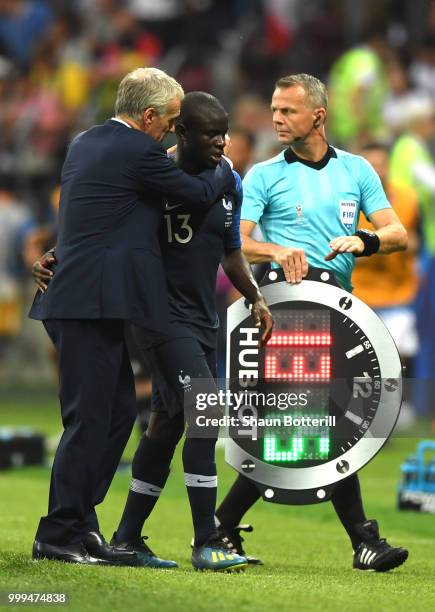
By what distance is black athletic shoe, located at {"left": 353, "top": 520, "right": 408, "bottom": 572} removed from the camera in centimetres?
802

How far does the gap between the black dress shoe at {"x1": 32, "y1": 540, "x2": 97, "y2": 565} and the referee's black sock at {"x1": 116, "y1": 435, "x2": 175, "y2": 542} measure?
421mm

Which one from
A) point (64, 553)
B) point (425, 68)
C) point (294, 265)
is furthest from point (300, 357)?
point (425, 68)

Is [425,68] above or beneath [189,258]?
above

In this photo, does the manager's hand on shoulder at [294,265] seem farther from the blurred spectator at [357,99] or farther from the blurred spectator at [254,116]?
the blurred spectator at [254,116]

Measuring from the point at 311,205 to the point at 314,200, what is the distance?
29 mm

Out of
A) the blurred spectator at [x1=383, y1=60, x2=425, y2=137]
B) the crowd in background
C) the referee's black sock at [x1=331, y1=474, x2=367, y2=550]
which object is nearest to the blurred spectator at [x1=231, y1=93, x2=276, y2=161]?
the crowd in background

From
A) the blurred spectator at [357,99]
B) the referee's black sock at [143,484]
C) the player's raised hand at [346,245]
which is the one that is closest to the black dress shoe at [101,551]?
the referee's black sock at [143,484]

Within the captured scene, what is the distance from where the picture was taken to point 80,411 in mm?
7520

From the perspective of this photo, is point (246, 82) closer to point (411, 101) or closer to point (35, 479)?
point (411, 101)

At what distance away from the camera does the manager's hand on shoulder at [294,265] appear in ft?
26.5

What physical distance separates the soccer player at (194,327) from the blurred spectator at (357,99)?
827cm

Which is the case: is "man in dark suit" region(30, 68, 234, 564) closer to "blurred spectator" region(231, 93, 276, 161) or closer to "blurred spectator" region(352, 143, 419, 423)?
"blurred spectator" region(352, 143, 419, 423)

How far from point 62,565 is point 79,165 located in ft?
5.71

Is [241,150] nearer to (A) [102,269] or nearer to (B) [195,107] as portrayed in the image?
(B) [195,107]
